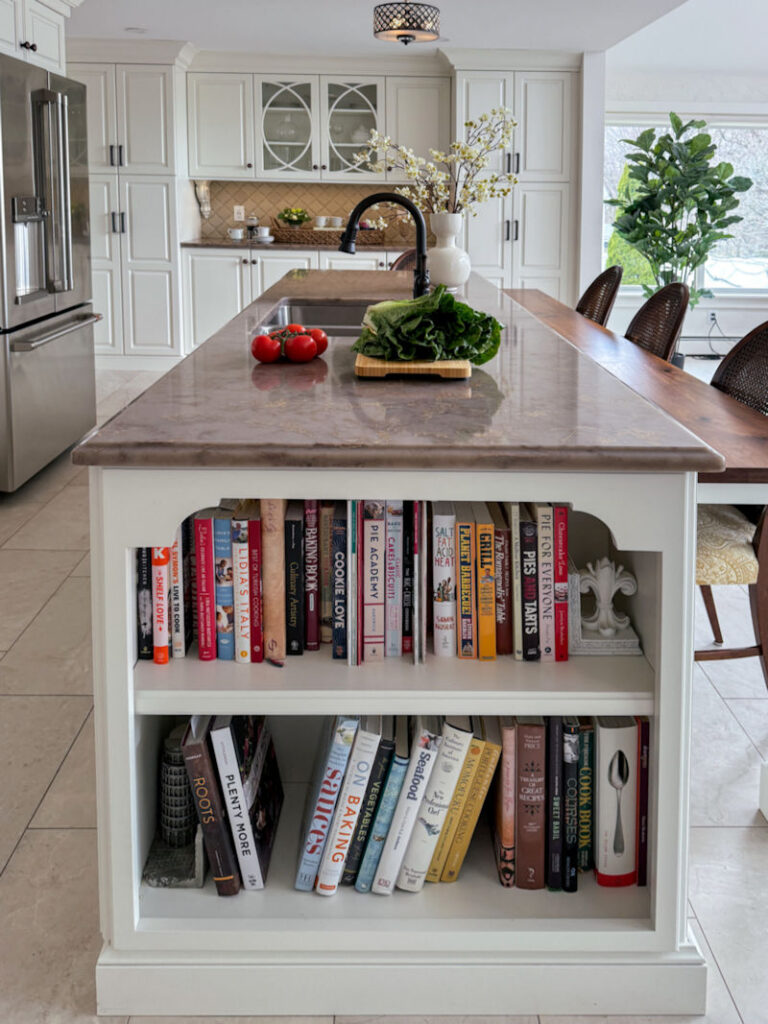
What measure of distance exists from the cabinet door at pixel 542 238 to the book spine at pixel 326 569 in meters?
7.31

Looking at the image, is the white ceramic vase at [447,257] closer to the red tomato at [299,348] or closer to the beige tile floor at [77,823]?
the red tomato at [299,348]

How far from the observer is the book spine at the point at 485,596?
1697 millimetres

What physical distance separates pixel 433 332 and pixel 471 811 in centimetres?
92

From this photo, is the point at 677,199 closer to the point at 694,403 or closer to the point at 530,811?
the point at 694,403

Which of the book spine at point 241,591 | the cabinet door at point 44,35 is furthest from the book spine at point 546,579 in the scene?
the cabinet door at point 44,35

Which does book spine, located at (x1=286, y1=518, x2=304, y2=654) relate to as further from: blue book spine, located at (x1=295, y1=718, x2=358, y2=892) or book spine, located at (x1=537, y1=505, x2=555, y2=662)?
book spine, located at (x1=537, y1=505, x2=555, y2=662)

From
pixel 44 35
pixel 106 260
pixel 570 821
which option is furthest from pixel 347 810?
pixel 106 260

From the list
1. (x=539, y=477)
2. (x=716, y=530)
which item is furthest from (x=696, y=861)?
(x=539, y=477)

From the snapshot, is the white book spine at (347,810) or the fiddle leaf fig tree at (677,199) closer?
the white book spine at (347,810)

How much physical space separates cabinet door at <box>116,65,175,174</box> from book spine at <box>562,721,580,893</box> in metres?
7.63

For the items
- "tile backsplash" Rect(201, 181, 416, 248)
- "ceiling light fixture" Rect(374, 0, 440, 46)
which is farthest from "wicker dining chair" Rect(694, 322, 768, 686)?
"tile backsplash" Rect(201, 181, 416, 248)

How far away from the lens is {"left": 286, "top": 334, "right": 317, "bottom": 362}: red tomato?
2359mm

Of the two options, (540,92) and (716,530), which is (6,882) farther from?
(540,92)

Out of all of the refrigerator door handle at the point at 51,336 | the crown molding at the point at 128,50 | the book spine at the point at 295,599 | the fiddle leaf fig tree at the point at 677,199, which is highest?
the crown molding at the point at 128,50
